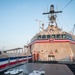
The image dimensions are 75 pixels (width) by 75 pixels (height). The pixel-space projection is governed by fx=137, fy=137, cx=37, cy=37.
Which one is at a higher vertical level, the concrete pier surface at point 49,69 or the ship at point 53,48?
the ship at point 53,48

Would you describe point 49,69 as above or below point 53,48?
below

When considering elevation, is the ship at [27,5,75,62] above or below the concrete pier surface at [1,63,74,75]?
above

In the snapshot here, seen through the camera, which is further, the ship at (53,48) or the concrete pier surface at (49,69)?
the ship at (53,48)

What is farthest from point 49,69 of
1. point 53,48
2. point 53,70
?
point 53,48

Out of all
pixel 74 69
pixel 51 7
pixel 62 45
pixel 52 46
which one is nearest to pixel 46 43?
pixel 52 46

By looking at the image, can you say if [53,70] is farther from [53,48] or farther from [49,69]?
[53,48]

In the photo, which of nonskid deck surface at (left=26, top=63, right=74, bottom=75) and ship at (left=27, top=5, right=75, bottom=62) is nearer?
nonskid deck surface at (left=26, top=63, right=74, bottom=75)

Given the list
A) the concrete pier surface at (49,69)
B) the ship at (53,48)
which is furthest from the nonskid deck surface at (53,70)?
the ship at (53,48)

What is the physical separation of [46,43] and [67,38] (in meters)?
3.39

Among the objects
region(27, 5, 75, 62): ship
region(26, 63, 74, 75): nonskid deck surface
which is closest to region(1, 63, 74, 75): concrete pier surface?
region(26, 63, 74, 75): nonskid deck surface

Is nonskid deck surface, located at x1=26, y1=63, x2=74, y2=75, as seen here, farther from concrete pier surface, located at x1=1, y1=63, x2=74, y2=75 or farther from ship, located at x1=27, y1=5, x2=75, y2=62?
ship, located at x1=27, y1=5, x2=75, y2=62

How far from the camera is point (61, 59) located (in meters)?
20.3

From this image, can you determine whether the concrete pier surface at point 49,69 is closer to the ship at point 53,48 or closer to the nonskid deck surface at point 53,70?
the nonskid deck surface at point 53,70

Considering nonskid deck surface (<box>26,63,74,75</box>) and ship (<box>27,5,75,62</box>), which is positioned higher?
ship (<box>27,5,75,62</box>)
